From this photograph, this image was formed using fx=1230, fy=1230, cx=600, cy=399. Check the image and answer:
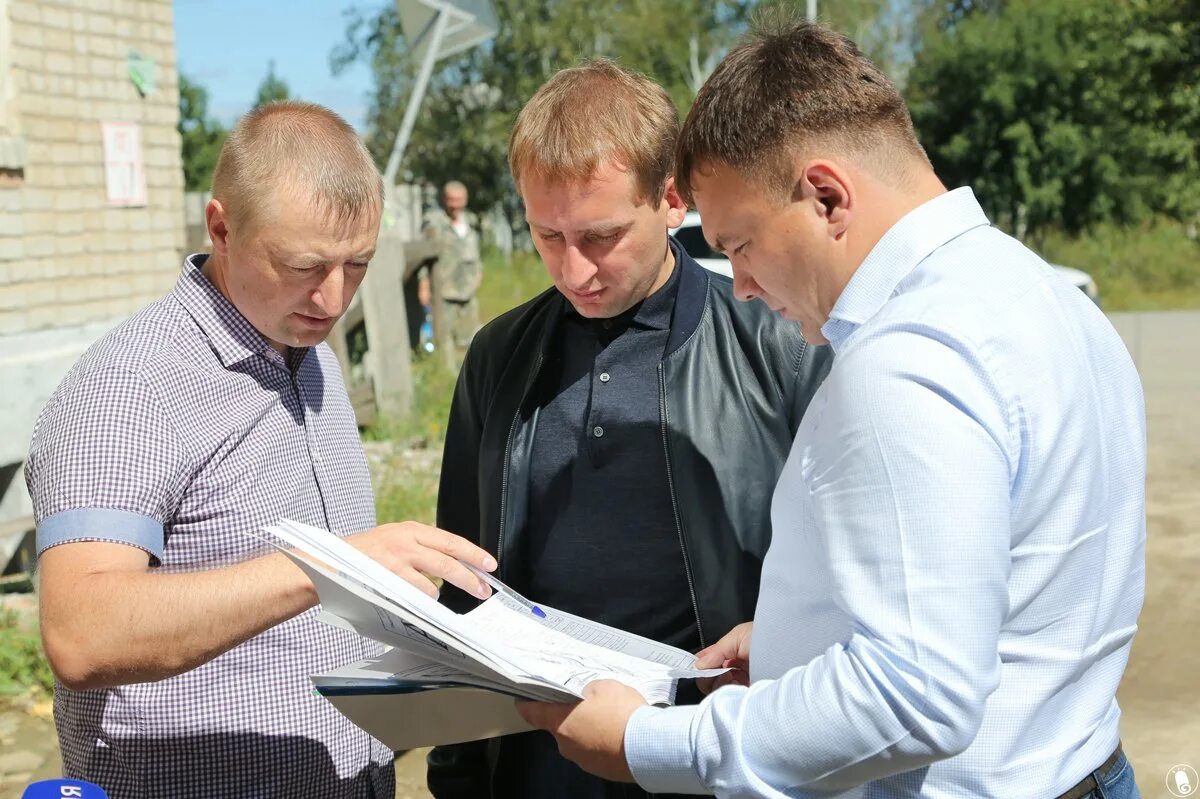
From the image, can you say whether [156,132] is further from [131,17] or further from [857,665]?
[857,665]

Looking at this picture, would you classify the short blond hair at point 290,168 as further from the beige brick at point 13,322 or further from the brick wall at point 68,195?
the beige brick at point 13,322

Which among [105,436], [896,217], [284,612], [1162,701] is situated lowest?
[1162,701]

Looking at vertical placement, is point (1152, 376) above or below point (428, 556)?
below

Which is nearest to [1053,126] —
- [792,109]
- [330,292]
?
[330,292]

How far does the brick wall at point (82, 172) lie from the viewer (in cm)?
749

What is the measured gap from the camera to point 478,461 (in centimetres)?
252

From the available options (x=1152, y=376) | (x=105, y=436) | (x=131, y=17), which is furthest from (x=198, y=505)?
(x=1152, y=376)

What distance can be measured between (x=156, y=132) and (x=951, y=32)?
25.8 m

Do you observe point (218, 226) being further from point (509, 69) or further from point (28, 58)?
point (509, 69)

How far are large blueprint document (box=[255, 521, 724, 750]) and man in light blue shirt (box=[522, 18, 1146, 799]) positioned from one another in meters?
0.11

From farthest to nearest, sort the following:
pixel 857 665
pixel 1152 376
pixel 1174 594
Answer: pixel 1152 376 < pixel 1174 594 < pixel 857 665

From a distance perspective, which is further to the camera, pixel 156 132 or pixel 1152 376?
pixel 1152 376

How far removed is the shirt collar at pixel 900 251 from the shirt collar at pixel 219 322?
1.10 metres

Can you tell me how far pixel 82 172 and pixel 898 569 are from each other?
789 centimetres
